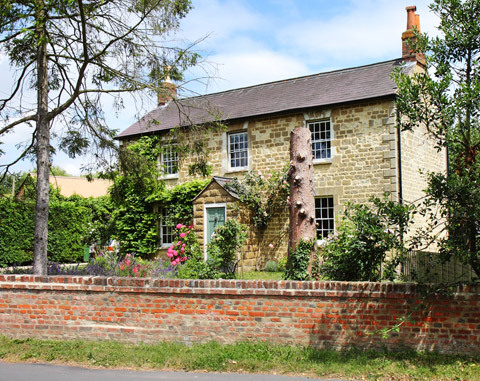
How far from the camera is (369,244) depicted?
709 cm

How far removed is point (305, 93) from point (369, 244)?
41.2 feet

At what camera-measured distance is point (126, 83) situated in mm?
10367

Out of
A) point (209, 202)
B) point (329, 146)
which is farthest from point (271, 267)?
point (329, 146)

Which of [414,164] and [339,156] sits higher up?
[339,156]

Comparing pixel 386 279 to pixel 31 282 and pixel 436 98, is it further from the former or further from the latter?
pixel 31 282

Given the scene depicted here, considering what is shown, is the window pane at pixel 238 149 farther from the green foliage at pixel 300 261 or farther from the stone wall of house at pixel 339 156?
the green foliage at pixel 300 261

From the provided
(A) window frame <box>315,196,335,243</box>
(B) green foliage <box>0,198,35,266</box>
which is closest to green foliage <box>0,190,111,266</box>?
(B) green foliage <box>0,198,35,266</box>

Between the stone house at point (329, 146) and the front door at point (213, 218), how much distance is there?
0.04 m

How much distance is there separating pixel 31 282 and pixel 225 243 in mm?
5010

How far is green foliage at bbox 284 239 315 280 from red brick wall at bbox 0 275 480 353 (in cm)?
195

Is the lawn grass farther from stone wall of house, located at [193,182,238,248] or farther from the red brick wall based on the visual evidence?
stone wall of house, located at [193,182,238,248]

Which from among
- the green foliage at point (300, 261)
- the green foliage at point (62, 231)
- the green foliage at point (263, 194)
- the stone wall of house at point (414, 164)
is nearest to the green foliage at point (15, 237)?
the green foliage at point (62, 231)

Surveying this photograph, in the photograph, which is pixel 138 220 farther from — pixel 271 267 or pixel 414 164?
pixel 414 164

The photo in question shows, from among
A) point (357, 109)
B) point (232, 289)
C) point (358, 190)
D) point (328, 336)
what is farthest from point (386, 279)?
point (357, 109)
